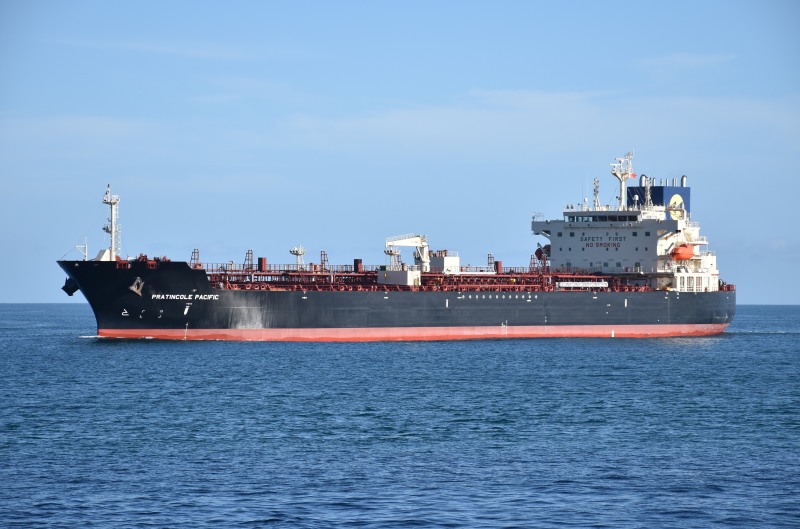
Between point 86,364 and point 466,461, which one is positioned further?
point 86,364

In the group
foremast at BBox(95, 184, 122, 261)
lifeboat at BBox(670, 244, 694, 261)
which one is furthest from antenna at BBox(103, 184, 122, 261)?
lifeboat at BBox(670, 244, 694, 261)

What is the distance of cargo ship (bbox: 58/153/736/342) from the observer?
59594 mm

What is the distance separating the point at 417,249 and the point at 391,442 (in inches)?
1683

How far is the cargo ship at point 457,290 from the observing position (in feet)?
196

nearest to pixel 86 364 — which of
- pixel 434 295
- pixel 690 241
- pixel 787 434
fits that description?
pixel 434 295

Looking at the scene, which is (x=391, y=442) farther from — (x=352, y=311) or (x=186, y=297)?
(x=352, y=311)

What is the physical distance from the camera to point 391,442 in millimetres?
30719

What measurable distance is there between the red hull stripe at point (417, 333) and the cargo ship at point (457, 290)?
81 mm

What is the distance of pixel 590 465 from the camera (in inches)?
1073

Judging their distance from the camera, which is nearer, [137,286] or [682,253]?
[137,286]

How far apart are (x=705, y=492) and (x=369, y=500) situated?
7.58 meters

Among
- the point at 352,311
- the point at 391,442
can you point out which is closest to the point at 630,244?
the point at 352,311

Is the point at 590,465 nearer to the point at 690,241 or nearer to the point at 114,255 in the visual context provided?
the point at 114,255

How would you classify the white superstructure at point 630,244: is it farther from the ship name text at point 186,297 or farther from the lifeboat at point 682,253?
the ship name text at point 186,297
